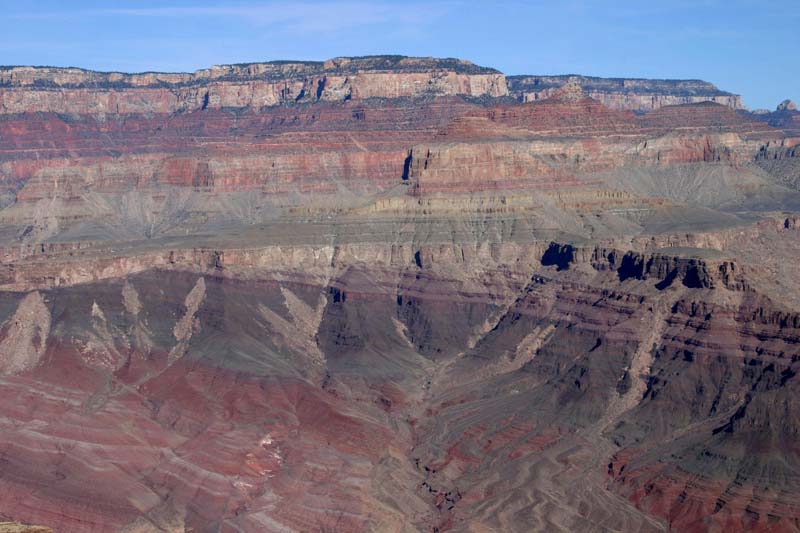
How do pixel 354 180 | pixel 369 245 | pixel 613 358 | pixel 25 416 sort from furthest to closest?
pixel 354 180 < pixel 369 245 < pixel 613 358 < pixel 25 416

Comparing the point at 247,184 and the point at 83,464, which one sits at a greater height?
the point at 247,184

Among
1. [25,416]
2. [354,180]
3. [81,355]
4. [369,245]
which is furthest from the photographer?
[354,180]

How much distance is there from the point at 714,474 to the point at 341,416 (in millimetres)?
28957

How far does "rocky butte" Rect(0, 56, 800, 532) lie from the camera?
3238 inches

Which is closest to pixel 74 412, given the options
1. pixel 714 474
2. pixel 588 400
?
pixel 588 400

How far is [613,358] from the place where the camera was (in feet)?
330

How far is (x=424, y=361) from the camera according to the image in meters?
117

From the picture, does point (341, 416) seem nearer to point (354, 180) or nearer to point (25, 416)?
point (25, 416)

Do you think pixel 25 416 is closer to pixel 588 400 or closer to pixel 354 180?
pixel 588 400

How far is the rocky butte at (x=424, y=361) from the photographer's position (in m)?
82.2

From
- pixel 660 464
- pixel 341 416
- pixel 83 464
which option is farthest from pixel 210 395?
pixel 660 464

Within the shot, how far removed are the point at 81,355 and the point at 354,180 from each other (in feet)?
262

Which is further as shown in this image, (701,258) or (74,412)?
(701,258)

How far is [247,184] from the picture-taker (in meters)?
183
